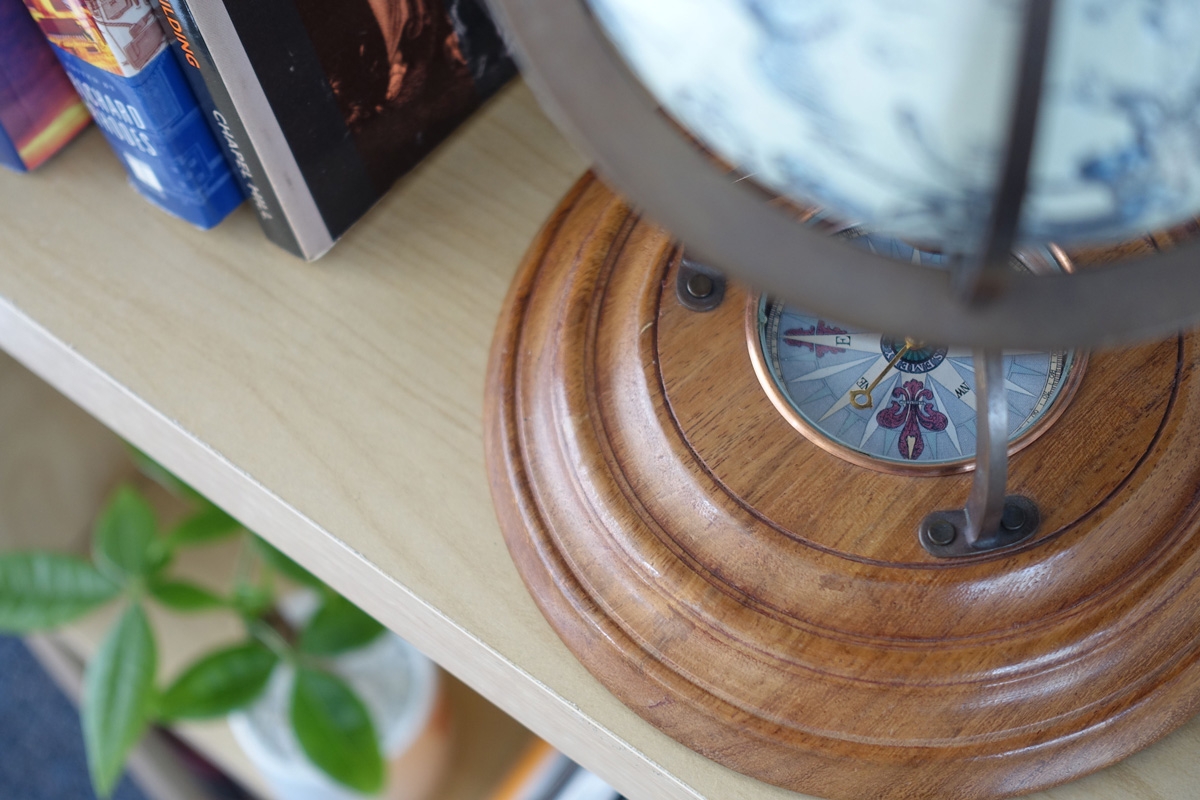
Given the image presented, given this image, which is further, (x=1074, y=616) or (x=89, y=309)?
(x=89, y=309)

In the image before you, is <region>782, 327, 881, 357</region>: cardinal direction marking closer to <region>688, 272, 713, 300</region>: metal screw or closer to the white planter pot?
<region>688, 272, 713, 300</region>: metal screw

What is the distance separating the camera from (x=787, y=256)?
0.41 metres

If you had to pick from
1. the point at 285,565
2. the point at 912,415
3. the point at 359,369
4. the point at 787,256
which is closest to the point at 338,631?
the point at 285,565

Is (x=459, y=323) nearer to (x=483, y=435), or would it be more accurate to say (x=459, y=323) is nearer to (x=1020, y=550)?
(x=483, y=435)

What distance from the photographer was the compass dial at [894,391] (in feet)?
2.04

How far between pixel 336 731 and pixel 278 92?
51cm

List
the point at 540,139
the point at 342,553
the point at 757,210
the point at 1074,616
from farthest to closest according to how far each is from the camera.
→ 1. the point at 540,139
2. the point at 342,553
3. the point at 1074,616
4. the point at 757,210

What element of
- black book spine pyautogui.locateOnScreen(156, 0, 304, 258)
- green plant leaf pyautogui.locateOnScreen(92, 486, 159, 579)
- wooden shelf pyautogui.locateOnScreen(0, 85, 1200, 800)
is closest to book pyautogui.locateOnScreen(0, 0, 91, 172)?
wooden shelf pyautogui.locateOnScreen(0, 85, 1200, 800)

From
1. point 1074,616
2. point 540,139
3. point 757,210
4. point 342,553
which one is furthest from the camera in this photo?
point 540,139

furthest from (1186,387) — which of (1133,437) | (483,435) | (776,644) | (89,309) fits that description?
(89,309)

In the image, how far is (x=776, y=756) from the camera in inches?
24.1

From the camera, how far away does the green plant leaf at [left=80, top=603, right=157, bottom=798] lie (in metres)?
0.88

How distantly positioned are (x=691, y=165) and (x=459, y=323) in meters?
0.41

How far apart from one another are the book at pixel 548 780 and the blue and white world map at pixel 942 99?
0.63 metres
